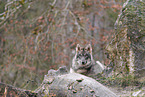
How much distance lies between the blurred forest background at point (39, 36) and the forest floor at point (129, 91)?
3865 mm

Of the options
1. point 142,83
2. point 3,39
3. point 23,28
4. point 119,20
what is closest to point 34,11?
point 23,28

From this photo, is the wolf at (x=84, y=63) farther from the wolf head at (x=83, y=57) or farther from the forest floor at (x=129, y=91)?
the forest floor at (x=129, y=91)

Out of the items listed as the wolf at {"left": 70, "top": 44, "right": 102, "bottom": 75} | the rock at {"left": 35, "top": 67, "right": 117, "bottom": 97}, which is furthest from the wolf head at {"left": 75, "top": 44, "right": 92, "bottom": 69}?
the rock at {"left": 35, "top": 67, "right": 117, "bottom": 97}

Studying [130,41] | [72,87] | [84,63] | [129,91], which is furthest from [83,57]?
[72,87]

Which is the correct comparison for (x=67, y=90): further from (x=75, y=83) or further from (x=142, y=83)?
(x=142, y=83)

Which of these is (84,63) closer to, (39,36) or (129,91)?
(129,91)

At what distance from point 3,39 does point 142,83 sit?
5.71 m

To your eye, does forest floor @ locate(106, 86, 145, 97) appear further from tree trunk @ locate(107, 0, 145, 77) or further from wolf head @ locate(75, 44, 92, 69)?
wolf head @ locate(75, 44, 92, 69)

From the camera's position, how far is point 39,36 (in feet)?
22.6

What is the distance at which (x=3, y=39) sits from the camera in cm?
742

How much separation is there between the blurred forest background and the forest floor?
152 inches

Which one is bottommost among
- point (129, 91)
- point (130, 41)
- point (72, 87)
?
point (129, 91)

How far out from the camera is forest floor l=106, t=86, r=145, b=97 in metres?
2.46

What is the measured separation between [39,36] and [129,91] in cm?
467
